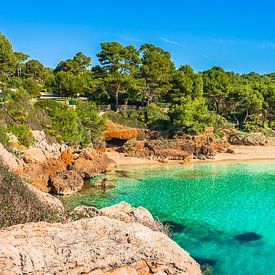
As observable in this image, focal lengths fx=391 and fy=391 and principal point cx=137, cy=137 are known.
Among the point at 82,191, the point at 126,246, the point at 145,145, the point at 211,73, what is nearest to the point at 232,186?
the point at 82,191

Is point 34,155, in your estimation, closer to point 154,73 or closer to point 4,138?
point 4,138

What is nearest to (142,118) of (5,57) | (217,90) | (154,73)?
(154,73)

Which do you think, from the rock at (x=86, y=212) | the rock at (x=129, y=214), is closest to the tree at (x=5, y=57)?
the rock at (x=129, y=214)

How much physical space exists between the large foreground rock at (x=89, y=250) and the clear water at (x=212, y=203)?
7985 millimetres

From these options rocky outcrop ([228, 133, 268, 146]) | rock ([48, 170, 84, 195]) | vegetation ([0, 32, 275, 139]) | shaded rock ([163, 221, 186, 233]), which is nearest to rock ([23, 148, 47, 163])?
rock ([48, 170, 84, 195])

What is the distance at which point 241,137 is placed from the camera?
187 feet

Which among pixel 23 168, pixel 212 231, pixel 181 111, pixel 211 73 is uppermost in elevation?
pixel 211 73

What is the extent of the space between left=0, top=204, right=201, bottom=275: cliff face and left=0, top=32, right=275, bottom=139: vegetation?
3478 cm

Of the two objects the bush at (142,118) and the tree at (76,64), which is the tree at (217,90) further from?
the tree at (76,64)

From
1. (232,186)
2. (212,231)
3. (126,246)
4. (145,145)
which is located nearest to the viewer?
(126,246)

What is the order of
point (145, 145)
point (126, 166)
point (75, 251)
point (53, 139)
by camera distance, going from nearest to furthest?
point (75, 251) < point (53, 139) < point (126, 166) < point (145, 145)

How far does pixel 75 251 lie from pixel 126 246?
120cm

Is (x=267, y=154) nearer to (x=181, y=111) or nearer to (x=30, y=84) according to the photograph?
(x=181, y=111)

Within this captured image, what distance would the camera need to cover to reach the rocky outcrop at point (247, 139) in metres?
56.6
